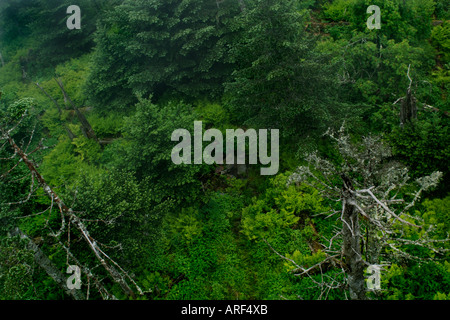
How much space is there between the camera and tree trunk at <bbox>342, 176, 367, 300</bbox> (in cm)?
477

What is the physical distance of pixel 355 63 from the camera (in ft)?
45.2

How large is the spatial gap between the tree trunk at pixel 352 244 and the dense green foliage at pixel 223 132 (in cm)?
60

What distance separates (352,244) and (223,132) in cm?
921

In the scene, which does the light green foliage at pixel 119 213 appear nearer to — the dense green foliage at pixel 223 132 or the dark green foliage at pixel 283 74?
the dense green foliage at pixel 223 132

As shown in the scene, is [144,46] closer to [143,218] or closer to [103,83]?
[103,83]

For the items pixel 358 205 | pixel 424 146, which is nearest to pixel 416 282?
pixel 358 205

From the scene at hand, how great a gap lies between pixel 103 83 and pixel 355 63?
517 inches

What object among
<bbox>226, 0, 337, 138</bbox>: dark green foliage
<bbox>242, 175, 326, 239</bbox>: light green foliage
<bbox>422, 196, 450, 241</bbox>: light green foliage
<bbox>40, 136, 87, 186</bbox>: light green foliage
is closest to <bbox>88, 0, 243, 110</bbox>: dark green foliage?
<bbox>226, 0, 337, 138</bbox>: dark green foliage

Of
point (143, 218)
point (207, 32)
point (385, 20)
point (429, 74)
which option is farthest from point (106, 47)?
point (429, 74)

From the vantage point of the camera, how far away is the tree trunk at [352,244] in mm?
4773

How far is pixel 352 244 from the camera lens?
536 centimetres

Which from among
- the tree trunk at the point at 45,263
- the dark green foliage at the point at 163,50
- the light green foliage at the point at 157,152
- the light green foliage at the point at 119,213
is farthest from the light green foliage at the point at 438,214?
the tree trunk at the point at 45,263

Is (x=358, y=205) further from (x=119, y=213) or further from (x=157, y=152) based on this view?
(x=157, y=152)

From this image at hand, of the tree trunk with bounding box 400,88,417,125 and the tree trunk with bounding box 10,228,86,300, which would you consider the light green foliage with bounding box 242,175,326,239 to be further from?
the tree trunk with bounding box 10,228,86,300
